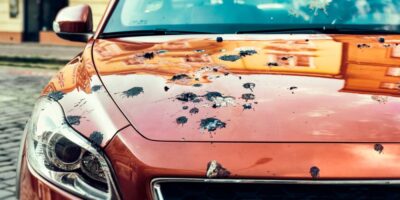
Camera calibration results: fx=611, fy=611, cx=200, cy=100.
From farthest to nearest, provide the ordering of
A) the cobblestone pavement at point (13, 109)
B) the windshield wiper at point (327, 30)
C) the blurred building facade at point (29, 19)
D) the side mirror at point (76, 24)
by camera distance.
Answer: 1. the blurred building facade at point (29, 19)
2. the cobblestone pavement at point (13, 109)
3. the side mirror at point (76, 24)
4. the windshield wiper at point (327, 30)

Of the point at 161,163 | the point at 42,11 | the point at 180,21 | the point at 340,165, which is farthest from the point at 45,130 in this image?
the point at 42,11

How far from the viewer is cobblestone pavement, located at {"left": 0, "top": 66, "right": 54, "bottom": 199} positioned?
179 inches

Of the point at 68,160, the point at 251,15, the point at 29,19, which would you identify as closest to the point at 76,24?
the point at 251,15

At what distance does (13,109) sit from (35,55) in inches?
422

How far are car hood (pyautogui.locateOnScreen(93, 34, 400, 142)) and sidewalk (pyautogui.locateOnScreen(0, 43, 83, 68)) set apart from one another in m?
12.3

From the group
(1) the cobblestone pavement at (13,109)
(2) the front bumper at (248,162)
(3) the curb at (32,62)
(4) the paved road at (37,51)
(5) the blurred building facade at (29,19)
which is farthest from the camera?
(5) the blurred building facade at (29,19)

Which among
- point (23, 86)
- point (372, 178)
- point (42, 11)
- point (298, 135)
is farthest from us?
point (42, 11)

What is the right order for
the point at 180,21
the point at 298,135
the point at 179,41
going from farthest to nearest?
1. the point at 180,21
2. the point at 179,41
3. the point at 298,135

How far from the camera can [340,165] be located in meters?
1.73

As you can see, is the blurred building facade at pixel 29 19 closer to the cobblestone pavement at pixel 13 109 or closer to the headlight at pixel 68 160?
A: the cobblestone pavement at pixel 13 109

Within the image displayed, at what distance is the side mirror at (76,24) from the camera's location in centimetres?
348

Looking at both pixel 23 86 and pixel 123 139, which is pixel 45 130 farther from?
pixel 23 86

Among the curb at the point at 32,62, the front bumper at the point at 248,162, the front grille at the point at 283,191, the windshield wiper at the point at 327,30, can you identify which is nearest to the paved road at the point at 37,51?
the curb at the point at 32,62

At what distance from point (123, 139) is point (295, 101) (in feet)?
1.88
